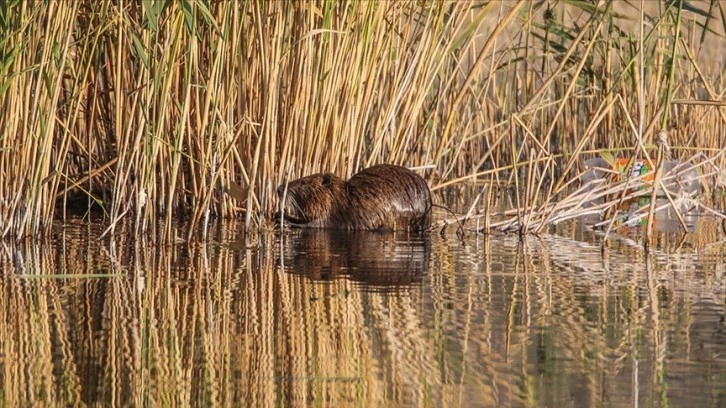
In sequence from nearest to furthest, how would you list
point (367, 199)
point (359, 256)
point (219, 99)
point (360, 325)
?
1. point (360, 325)
2. point (359, 256)
3. point (219, 99)
4. point (367, 199)

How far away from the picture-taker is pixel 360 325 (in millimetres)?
3613

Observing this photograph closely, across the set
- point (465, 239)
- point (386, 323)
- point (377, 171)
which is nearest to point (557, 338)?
point (386, 323)


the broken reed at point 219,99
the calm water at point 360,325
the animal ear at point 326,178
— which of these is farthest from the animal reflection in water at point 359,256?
the broken reed at point 219,99

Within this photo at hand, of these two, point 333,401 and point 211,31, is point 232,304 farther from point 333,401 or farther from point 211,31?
point 211,31

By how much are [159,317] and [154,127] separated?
1949mm

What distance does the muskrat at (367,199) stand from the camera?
6.13 meters

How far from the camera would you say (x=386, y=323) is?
144 inches

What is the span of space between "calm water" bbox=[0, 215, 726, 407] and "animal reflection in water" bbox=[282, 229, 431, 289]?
0.05ft

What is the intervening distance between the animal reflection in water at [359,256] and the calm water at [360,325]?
2 centimetres

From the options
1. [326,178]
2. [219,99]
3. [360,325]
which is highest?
[219,99]

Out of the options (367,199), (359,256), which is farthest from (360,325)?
(367,199)

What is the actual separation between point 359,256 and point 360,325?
1.59 metres

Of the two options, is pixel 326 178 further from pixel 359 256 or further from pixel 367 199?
pixel 359 256

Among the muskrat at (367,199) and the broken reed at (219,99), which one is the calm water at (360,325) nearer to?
the broken reed at (219,99)
